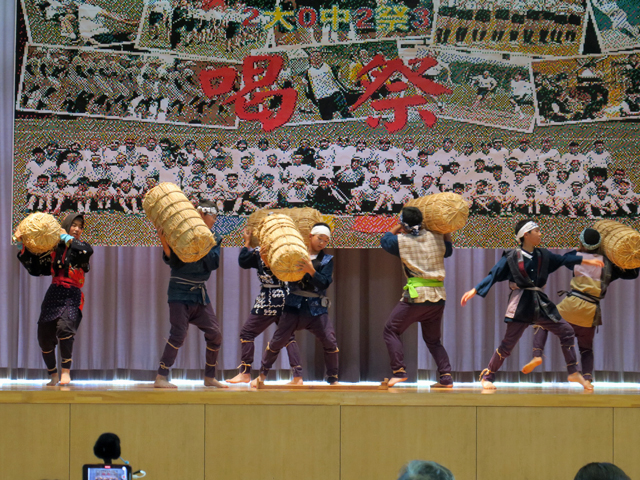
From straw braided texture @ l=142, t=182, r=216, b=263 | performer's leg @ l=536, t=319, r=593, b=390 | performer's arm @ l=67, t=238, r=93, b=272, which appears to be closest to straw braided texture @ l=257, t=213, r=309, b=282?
straw braided texture @ l=142, t=182, r=216, b=263

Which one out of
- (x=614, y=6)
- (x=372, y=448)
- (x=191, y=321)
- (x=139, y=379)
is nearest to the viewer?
(x=372, y=448)

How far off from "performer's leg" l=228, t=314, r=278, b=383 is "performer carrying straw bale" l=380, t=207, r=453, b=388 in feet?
3.36

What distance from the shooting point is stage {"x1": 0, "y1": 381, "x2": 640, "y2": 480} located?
5.09 m

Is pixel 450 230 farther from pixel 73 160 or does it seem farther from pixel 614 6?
pixel 73 160

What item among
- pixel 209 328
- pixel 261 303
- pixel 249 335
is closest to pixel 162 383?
pixel 209 328

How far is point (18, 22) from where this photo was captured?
21.4 feet

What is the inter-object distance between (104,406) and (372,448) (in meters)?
1.96

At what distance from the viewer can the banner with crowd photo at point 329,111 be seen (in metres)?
6.46

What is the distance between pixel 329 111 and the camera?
6531 mm

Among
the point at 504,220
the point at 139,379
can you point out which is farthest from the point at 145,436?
the point at 504,220

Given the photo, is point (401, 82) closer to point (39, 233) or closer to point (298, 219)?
point (298, 219)

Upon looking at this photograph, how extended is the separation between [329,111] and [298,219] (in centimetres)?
112

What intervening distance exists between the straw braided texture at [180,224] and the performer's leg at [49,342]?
1324 millimetres

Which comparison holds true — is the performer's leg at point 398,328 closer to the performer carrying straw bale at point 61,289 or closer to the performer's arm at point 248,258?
the performer's arm at point 248,258
